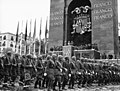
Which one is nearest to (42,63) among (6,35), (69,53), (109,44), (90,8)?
(69,53)

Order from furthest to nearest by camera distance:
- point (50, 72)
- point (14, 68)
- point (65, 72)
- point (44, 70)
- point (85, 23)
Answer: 1. point (85, 23)
2. point (14, 68)
3. point (65, 72)
4. point (44, 70)
5. point (50, 72)

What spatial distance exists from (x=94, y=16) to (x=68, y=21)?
6.15m

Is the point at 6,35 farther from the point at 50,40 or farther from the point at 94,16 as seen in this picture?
the point at 94,16

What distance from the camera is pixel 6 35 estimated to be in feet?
249

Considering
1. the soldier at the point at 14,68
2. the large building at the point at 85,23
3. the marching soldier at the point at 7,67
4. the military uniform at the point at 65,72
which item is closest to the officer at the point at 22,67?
the soldier at the point at 14,68

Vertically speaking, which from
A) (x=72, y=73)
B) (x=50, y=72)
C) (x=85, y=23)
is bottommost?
(x=72, y=73)

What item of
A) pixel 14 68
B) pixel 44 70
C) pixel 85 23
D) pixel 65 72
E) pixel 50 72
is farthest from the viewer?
pixel 85 23

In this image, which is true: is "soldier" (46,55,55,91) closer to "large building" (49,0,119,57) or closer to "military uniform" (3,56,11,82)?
"military uniform" (3,56,11,82)

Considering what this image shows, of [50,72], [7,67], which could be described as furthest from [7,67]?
[50,72]

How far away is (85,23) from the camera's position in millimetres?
38938

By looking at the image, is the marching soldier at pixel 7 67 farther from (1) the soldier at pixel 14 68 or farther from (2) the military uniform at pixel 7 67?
(1) the soldier at pixel 14 68

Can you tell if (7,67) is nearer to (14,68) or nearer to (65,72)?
(14,68)

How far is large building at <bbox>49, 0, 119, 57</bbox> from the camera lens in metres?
34.7

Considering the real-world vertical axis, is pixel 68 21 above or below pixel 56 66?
above
